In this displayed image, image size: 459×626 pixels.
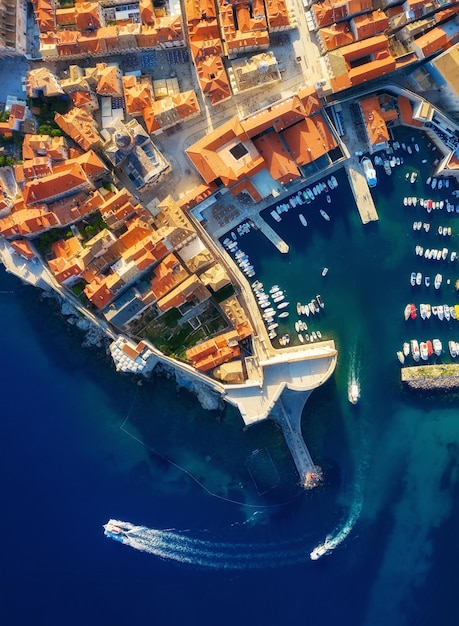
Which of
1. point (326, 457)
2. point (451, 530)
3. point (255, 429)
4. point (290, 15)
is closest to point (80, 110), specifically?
point (290, 15)

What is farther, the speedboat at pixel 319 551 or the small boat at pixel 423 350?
the speedboat at pixel 319 551

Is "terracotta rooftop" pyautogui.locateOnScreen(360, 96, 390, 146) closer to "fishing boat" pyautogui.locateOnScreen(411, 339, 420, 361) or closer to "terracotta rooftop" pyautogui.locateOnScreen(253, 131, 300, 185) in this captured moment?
"terracotta rooftop" pyautogui.locateOnScreen(253, 131, 300, 185)

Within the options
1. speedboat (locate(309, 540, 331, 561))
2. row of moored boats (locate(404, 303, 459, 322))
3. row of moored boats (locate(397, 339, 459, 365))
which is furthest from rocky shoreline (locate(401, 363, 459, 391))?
speedboat (locate(309, 540, 331, 561))

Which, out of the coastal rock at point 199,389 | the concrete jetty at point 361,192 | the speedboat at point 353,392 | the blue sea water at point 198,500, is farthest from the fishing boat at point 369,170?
the coastal rock at point 199,389

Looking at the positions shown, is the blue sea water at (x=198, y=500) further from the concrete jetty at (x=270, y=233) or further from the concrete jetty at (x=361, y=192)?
the concrete jetty at (x=361, y=192)

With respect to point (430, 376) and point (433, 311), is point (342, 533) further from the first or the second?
point (433, 311)

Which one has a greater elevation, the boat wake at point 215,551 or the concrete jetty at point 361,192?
the concrete jetty at point 361,192

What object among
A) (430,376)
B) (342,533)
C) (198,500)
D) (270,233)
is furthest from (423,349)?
(198,500)
